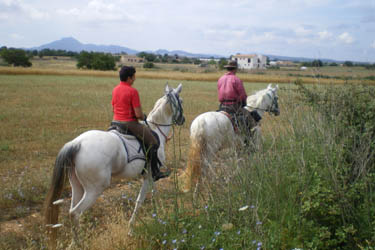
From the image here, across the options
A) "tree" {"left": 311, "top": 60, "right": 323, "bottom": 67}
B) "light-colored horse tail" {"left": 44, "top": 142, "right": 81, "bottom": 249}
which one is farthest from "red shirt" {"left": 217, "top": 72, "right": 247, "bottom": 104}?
"light-colored horse tail" {"left": 44, "top": 142, "right": 81, "bottom": 249}

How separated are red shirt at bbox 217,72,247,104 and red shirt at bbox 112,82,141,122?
8.64 ft

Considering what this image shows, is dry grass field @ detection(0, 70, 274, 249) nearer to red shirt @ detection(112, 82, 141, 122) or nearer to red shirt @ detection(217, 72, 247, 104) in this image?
red shirt @ detection(112, 82, 141, 122)

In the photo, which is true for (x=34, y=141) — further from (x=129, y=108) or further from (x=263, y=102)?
(x=263, y=102)

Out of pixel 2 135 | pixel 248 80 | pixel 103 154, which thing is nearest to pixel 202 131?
pixel 103 154

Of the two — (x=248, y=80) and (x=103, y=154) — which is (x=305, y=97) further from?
(x=248, y=80)

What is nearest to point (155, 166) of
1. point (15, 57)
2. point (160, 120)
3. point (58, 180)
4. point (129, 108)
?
point (160, 120)

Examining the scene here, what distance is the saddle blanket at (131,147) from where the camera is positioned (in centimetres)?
490

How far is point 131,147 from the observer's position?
4973 millimetres

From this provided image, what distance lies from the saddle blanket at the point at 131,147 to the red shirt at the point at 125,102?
10.7 inches

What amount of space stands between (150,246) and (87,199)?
5.11ft

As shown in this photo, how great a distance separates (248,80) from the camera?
148 ft

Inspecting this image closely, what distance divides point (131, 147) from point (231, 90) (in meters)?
2.98

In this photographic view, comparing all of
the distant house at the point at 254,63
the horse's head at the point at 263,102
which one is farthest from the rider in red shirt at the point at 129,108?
the horse's head at the point at 263,102

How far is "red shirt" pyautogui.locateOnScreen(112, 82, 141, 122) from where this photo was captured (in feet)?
16.1
